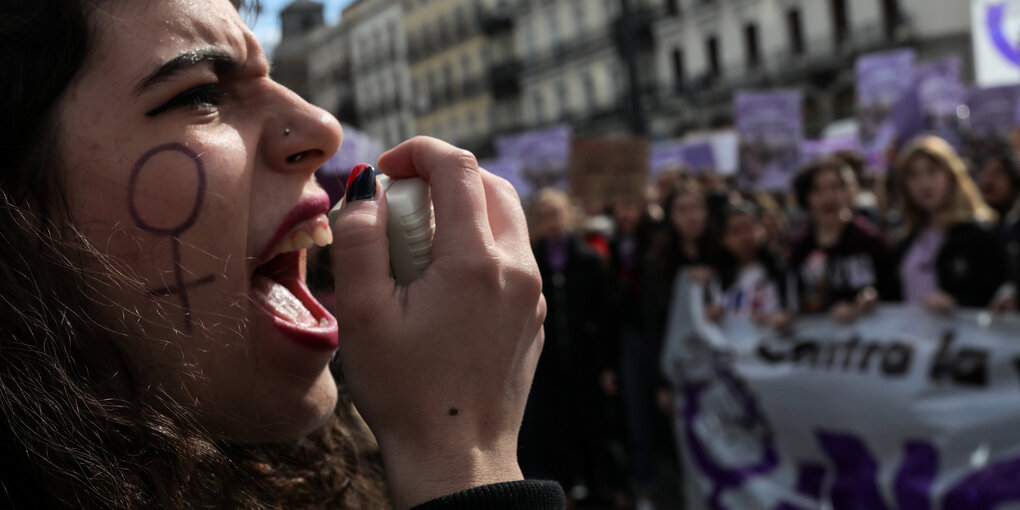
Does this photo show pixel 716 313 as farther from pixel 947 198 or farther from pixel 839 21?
pixel 839 21

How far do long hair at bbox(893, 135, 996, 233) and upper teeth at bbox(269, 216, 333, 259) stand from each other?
12.8 feet

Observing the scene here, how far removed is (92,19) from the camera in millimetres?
1179

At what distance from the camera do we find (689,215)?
6133mm

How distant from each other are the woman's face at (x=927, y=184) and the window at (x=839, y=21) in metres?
30.9

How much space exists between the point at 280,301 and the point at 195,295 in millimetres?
139

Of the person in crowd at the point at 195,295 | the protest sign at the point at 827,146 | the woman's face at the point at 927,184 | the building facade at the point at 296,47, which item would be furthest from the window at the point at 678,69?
the person in crowd at the point at 195,295

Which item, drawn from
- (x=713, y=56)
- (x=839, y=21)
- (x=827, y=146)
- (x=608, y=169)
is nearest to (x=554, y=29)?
(x=713, y=56)

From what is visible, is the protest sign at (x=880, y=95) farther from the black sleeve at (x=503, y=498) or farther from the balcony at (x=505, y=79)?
the balcony at (x=505, y=79)

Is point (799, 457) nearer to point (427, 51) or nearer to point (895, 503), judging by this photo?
point (895, 503)

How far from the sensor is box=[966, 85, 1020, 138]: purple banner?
30.5ft

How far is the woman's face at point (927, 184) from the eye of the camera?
181 inches

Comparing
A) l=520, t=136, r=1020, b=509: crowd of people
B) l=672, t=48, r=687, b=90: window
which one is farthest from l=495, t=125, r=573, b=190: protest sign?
l=672, t=48, r=687, b=90: window

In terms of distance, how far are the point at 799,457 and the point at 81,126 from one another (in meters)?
4.12

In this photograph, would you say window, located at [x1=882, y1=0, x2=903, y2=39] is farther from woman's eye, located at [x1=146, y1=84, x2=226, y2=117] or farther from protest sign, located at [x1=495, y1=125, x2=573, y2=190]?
woman's eye, located at [x1=146, y1=84, x2=226, y2=117]
